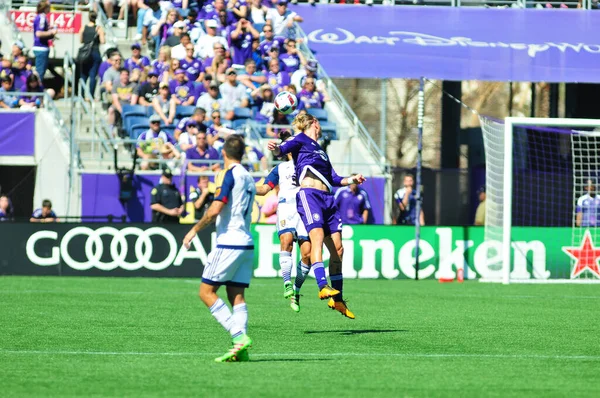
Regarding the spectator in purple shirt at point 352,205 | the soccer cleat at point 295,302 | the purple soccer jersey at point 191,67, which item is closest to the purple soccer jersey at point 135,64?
the purple soccer jersey at point 191,67

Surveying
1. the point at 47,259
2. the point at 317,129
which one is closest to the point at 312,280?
the point at 47,259

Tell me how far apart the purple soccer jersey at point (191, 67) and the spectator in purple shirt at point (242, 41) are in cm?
→ 129

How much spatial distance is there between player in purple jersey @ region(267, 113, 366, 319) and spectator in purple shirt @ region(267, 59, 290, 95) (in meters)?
14.5

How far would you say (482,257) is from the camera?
974 inches

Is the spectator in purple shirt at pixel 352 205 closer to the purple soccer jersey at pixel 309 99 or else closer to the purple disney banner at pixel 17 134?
the purple soccer jersey at pixel 309 99

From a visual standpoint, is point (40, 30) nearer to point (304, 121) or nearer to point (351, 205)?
point (351, 205)

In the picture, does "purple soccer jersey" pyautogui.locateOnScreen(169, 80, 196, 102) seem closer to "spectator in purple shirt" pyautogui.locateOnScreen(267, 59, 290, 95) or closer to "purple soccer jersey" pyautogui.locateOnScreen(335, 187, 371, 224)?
"spectator in purple shirt" pyautogui.locateOnScreen(267, 59, 290, 95)

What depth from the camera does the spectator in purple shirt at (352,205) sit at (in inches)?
1001

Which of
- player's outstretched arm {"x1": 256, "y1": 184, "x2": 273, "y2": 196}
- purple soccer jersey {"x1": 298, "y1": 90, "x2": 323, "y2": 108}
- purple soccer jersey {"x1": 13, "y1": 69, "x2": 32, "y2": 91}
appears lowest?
player's outstretched arm {"x1": 256, "y1": 184, "x2": 273, "y2": 196}

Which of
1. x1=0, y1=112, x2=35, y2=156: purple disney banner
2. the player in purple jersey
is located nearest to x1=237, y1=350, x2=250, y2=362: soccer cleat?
the player in purple jersey

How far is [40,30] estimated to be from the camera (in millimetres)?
28078

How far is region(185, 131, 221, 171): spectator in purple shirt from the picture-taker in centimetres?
2584

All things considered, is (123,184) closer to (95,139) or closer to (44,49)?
(95,139)

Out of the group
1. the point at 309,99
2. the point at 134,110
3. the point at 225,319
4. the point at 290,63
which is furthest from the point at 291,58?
the point at 225,319
